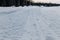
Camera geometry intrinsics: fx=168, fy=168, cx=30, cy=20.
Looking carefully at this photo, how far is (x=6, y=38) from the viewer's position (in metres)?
1.88

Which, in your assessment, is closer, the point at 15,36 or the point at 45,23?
the point at 15,36

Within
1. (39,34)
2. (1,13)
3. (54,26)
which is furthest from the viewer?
(1,13)

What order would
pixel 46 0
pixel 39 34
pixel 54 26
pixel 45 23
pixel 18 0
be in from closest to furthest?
pixel 39 34 < pixel 54 26 < pixel 45 23 < pixel 46 0 < pixel 18 0

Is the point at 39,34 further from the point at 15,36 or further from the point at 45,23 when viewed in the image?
the point at 45,23

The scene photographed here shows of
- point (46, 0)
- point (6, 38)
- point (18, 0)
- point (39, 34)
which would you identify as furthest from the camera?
point (18, 0)

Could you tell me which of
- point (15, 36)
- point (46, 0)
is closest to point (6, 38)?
point (15, 36)

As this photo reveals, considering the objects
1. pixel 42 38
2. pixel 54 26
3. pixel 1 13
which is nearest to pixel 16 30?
pixel 42 38

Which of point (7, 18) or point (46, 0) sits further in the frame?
point (46, 0)

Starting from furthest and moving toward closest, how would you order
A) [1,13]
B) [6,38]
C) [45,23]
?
[1,13]
[45,23]
[6,38]

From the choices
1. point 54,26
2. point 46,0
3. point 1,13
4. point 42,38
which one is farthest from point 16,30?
point 46,0

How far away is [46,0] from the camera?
34.7 feet

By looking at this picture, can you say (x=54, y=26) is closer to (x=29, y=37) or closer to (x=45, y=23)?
(x=45, y=23)

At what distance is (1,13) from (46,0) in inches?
304

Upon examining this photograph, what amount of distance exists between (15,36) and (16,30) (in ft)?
0.81
